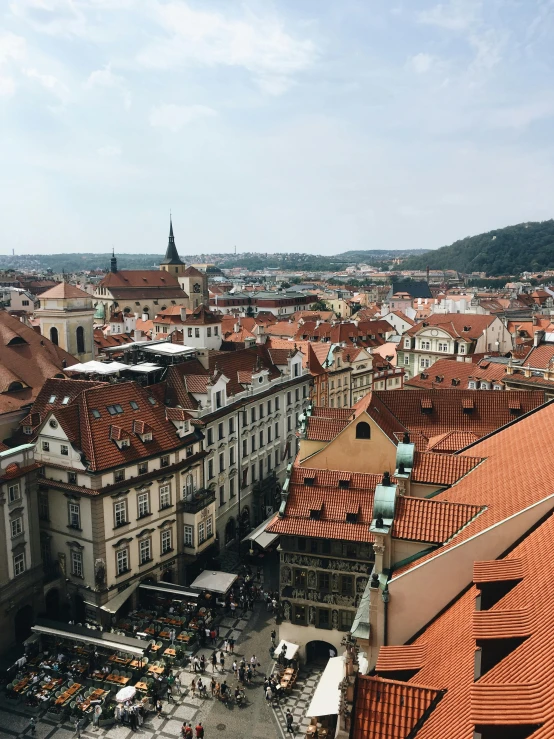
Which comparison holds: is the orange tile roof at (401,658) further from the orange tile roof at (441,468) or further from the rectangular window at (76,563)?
the rectangular window at (76,563)

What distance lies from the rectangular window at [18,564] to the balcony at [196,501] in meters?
11.5

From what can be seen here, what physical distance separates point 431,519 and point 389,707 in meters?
8.89

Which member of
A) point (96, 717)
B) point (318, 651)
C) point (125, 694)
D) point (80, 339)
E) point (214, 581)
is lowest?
point (318, 651)

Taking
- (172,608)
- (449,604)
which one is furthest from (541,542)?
(172,608)

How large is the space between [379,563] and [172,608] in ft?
85.4

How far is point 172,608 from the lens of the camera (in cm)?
4594

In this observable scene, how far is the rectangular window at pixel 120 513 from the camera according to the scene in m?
44.8

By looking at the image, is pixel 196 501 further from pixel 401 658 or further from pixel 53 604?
pixel 401 658

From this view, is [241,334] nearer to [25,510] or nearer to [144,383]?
[144,383]

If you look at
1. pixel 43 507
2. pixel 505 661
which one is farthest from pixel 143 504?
pixel 505 661

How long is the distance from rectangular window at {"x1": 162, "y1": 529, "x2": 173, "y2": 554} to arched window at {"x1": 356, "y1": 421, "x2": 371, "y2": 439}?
15.8 m

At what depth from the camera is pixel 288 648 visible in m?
40.3

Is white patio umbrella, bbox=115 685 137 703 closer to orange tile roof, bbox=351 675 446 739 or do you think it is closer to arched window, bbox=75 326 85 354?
orange tile roof, bbox=351 675 446 739

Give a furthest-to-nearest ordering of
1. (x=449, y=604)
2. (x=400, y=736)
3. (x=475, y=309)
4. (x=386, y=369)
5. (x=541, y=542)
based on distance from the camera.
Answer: (x=475, y=309), (x=386, y=369), (x=449, y=604), (x=541, y=542), (x=400, y=736)
